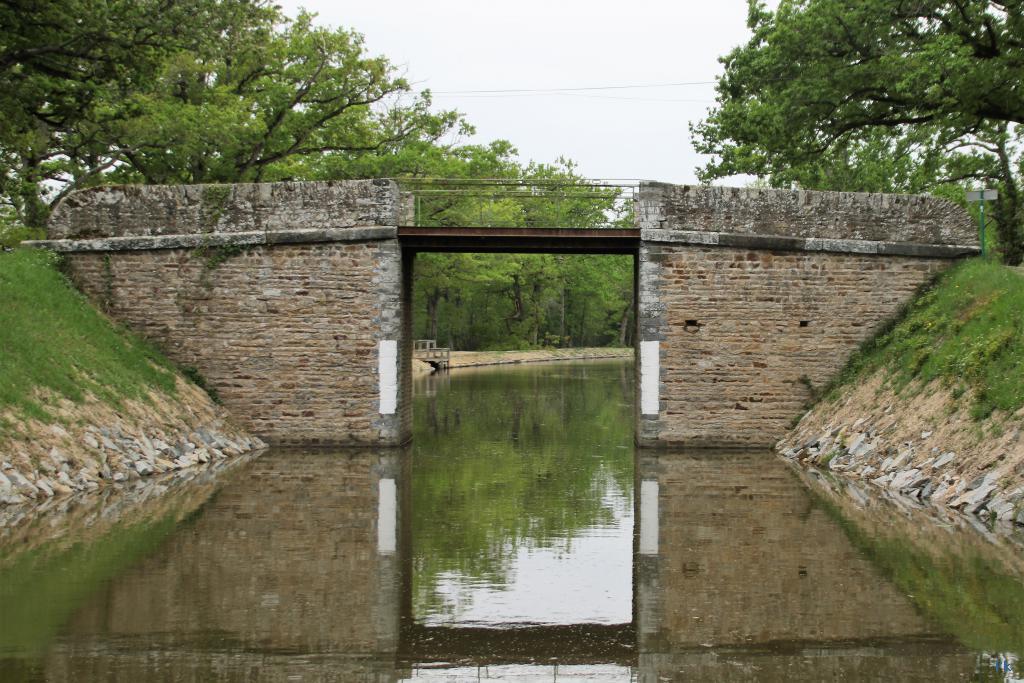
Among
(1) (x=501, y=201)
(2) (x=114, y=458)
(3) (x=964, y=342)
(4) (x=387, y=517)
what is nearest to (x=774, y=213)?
(3) (x=964, y=342)

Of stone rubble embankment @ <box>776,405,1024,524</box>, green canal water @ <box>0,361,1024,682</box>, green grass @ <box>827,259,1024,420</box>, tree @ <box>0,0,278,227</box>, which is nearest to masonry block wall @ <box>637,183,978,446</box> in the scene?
green grass @ <box>827,259,1024,420</box>

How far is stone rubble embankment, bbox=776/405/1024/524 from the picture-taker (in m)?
12.0

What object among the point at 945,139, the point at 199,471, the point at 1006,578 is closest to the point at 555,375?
the point at 945,139

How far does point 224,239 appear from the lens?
1898 cm

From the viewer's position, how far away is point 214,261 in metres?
19.1

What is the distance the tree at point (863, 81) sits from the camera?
2078 centimetres

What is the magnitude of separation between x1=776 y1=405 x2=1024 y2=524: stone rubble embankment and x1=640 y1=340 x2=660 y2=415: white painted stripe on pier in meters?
2.35

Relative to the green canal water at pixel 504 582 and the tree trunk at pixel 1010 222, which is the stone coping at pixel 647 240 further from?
the tree trunk at pixel 1010 222

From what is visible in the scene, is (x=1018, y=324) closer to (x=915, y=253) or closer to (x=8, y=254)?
(x=915, y=253)

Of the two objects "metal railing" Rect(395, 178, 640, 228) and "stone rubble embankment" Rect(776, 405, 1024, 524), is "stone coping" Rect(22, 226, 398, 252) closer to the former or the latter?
"metal railing" Rect(395, 178, 640, 228)

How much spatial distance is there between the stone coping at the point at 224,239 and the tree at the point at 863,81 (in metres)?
10.5

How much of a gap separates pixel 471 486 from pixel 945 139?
15201 millimetres

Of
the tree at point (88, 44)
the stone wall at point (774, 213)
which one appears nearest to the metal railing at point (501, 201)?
the stone wall at point (774, 213)

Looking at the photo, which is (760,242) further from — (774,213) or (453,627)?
Result: (453,627)
